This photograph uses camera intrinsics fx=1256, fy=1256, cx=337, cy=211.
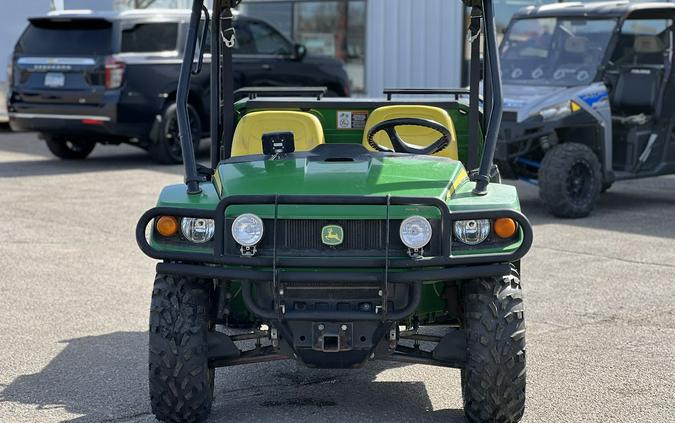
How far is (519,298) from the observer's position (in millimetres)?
5238

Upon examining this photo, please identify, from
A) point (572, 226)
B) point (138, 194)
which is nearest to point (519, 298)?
point (572, 226)

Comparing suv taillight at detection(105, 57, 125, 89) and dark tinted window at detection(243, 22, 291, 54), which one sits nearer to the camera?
suv taillight at detection(105, 57, 125, 89)

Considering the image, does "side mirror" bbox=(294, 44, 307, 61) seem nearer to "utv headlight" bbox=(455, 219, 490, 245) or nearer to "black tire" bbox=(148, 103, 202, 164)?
"black tire" bbox=(148, 103, 202, 164)

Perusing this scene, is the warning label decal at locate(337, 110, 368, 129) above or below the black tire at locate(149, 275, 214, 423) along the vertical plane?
above

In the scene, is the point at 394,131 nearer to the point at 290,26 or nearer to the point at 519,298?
the point at 519,298

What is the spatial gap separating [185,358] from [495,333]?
1.28 metres

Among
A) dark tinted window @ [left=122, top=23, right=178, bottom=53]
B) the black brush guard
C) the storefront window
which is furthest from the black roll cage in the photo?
the storefront window

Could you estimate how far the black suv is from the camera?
49.5 feet

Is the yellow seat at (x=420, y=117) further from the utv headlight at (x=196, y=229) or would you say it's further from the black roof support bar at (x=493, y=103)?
the utv headlight at (x=196, y=229)

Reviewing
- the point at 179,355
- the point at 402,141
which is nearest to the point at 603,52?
the point at 402,141

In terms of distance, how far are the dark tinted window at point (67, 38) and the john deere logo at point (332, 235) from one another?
10.7m

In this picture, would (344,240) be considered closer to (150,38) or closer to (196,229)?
(196,229)

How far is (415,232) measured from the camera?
A: 5.07 m

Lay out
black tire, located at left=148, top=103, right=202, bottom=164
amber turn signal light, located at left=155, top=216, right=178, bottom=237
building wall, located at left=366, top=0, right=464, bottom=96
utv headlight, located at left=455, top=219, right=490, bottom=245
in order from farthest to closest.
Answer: building wall, located at left=366, top=0, right=464, bottom=96, black tire, located at left=148, top=103, right=202, bottom=164, amber turn signal light, located at left=155, top=216, right=178, bottom=237, utv headlight, located at left=455, top=219, right=490, bottom=245
